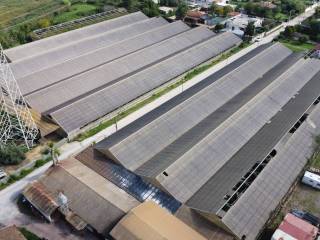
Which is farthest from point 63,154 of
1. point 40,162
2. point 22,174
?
point 22,174

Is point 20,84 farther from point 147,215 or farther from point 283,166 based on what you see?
point 283,166

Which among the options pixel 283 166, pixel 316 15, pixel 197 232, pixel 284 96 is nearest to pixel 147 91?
pixel 284 96

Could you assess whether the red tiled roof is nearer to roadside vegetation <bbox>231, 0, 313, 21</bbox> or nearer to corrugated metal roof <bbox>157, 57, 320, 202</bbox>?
corrugated metal roof <bbox>157, 57, 320, 202</bbox>

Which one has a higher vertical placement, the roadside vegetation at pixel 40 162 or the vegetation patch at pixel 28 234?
the vegetation patch at pixel 28 234

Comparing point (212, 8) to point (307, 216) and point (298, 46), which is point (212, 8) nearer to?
point (298, 46)

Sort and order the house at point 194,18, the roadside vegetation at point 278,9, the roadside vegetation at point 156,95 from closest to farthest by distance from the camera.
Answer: the roadside vegetation at point 156,95 < the house at point 194,18 < the roadside vegetation at point 278,9

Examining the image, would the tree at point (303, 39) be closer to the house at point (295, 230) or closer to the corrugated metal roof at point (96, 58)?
the corrugated metal roof at point (96, 58)

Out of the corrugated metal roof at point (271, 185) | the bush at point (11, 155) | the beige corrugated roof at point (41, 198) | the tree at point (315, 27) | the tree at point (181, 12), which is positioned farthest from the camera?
the tree at point (181, 12)

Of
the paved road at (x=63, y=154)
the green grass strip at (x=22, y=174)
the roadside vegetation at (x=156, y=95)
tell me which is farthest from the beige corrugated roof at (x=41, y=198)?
the roadside vegetation at (x=156, y=95)
